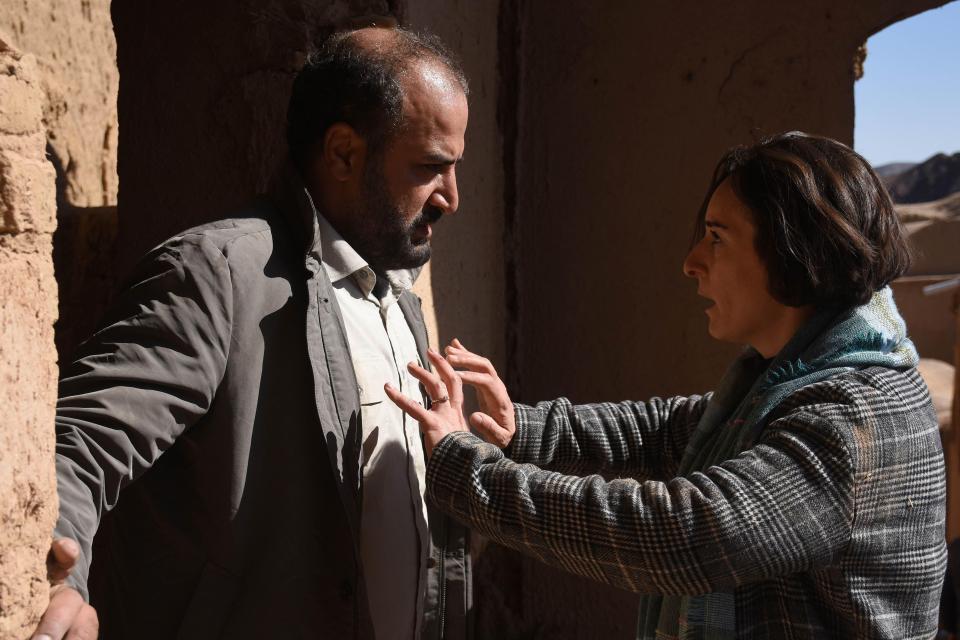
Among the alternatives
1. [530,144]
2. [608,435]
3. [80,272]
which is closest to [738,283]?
[608,435]

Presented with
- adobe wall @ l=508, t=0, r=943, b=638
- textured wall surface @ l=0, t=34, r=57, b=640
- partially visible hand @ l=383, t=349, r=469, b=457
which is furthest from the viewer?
adobe wall @ l=508, t=0, r=943, b=638

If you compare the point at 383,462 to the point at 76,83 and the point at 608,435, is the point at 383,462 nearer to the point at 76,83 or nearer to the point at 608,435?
the point at 608,435

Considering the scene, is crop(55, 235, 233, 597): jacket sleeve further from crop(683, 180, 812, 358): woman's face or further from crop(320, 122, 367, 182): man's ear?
crop(683, 180, 812, 358): woman's face

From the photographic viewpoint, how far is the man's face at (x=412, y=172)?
203 cm

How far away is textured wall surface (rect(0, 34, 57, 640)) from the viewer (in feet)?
3.31

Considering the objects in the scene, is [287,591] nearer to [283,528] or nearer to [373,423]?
[283,528]

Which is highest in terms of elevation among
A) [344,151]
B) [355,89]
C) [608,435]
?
[355,89]

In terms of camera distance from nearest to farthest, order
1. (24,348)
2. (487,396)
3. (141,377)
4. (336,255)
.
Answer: (24,348) < (141,377) < (336,255) < (487,396)

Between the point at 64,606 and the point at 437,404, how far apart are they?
2.80 feet

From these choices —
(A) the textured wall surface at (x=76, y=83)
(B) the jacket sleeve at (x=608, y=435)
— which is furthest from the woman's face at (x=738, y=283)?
(A) the textured wall surface at (x=76, y=83)

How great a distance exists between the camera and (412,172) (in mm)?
2045

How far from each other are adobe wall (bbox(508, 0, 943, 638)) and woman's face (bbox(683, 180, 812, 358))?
143 centimetres

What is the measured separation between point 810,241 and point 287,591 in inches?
45.9

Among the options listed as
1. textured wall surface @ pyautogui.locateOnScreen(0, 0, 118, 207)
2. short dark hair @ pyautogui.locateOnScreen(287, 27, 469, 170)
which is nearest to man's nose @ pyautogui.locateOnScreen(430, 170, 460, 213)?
short dark hair @ pyautogui.locateOnScreen(287, 27, 469, 170)
